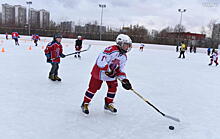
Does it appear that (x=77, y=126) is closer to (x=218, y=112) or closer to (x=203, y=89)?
(x=218, y=112)

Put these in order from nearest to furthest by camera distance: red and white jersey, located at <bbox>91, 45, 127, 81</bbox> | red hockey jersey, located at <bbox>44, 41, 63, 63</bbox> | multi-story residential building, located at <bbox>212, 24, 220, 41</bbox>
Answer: red and white jersey, located at <bbox>91, 45, 127, 81</bbox> → red hockey jersey, located at <bbox>44, 41, 63, 63</bbox> → multi-story residential building, located at <bbox>212, 24, 220, 41</bbox>

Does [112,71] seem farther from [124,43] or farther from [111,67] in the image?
[124,43]

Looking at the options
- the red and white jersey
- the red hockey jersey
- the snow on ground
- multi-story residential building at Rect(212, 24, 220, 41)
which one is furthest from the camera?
multi-story residential building at Rect(212, 24, 220, 41)

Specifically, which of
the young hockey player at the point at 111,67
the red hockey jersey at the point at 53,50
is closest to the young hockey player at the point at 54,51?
the red hockey jersey at the point at 53,50

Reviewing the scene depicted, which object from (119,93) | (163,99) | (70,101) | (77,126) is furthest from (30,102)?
(163,99)

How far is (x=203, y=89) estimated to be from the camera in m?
4.73

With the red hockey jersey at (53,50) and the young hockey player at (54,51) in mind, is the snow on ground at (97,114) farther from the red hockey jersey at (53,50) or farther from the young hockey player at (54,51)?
the red hockey jersey at (53,50)

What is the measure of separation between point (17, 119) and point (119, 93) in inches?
79.8

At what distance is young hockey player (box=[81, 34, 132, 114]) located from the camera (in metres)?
2.49

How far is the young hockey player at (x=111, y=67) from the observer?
2490mm

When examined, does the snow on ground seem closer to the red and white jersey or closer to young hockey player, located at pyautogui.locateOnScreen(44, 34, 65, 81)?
young hockey player, located at pyautogui.locateOnScreen(44, 34, 65, 81)

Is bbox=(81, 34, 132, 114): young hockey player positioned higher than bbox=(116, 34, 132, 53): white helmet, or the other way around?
bbox=(116, 34, 132, 53): white helmet

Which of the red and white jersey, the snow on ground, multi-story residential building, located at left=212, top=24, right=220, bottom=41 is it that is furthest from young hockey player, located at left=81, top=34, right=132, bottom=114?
multi-story residential building, located at left=212, top=24, right=220, bottom=41

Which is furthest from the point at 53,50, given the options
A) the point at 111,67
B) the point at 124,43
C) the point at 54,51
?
the point at 124,43
